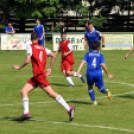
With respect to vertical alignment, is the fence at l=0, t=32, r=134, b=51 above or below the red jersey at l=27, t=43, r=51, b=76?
below

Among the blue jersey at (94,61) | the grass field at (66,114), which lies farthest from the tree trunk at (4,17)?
the blue jersey at (94,61)

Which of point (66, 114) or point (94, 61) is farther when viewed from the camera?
point (94, 61)

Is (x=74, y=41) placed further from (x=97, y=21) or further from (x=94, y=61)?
(x=94, y=61)

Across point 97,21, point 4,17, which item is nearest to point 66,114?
point 4,17

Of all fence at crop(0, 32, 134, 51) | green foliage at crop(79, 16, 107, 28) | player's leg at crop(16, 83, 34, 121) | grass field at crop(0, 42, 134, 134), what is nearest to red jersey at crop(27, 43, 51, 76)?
player's leg at crop(16, 83, 34, 121)

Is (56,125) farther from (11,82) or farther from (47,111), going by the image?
(11,82)

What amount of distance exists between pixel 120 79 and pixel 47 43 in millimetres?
18169

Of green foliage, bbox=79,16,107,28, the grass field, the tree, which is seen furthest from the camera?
green foliage, bbox=79,16,107,28

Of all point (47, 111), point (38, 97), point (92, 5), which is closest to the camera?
point (47, 111)

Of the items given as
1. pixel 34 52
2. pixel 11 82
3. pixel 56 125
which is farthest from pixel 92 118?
pixel 11 82

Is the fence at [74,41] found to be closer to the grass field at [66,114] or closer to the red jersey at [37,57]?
the grass field at [66,114]

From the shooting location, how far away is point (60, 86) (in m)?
14.6

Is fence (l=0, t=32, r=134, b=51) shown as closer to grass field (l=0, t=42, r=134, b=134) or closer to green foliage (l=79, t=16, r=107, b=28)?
green foliage (l=79, t=16, r=107, b=28)

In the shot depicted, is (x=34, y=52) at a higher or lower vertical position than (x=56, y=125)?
higher
